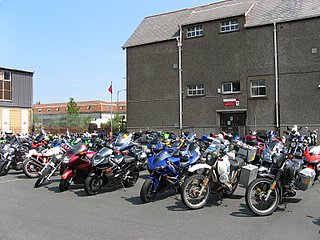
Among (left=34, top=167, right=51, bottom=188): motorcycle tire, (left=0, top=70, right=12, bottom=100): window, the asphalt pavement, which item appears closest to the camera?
the asphalt pavement

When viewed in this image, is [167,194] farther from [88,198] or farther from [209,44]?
[209,44]

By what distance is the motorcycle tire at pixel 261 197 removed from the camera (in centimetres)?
593

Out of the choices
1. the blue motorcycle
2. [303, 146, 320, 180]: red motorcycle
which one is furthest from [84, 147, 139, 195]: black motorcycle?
[303, 146, 320, 180]: red motorcycle

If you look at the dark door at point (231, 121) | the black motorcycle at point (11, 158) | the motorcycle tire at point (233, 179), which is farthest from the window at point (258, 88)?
the motorcycle tire at point (233, 179)

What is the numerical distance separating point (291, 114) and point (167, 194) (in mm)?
15007

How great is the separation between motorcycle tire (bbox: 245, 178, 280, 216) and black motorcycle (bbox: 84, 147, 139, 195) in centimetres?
337

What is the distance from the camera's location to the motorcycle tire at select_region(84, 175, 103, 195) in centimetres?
785

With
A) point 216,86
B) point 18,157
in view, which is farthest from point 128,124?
point 18,157

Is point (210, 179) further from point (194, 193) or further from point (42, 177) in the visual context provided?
point (42, 177)

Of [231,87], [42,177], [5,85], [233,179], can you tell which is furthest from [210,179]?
[5,85]

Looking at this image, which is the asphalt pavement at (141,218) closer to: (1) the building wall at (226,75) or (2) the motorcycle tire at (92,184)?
(2) the motorcycle tire at (92,184)

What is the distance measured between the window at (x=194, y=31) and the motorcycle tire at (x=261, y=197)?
19482mm

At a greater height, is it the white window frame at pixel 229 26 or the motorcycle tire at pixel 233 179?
the white window frame at pixel 229 26

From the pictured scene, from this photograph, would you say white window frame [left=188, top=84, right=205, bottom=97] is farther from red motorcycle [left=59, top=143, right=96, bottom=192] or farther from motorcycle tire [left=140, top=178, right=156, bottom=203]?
motorcycle tire [left=140, top=178, right=156, bottom=203]
